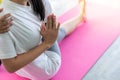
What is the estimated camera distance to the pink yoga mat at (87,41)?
47.6 inches

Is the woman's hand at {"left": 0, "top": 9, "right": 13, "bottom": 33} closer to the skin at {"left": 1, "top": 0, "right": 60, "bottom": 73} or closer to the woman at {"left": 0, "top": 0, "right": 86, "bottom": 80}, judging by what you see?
the woman at {"left": 0, "top": 0, "right": 86, "bottom": 80}

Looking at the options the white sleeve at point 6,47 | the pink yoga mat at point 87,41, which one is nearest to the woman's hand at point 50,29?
the white sleeve at point 6,47

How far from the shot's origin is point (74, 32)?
4.92 ft

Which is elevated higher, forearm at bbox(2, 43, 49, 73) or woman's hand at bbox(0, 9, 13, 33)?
woman's hand at bbox(0, 9, 13, 33)

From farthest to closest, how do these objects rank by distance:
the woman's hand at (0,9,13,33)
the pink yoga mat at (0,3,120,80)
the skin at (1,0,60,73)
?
the pink yoga mat at (0,3,120,80) < the skin at (1,0,60,73) < the woman's hand at (0,9,13,33)

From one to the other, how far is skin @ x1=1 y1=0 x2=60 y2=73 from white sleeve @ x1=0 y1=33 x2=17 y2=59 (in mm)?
28

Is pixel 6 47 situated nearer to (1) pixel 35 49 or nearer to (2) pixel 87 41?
(1) pixel 35 49

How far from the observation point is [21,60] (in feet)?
2.83

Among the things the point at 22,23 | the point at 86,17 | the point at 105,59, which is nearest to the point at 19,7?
the point at 22,23

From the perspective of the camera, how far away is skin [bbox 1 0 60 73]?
840 mm

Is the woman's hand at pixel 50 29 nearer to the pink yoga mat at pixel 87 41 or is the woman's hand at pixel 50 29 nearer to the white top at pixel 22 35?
the white top at pixel 22 35

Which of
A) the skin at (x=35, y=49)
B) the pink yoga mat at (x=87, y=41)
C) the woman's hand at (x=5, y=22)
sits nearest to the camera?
the woman's hand at (x=5, y=22)

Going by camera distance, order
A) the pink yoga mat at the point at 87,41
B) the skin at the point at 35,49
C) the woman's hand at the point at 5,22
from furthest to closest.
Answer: the pink yoga mat at the point at 87,41
the skin at the point at 35,49
the woman's hand at the point at 5,22

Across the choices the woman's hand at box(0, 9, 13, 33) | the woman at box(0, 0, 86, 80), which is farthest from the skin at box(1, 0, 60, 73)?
the woman's hand at box(0, 9, 13, 33)
